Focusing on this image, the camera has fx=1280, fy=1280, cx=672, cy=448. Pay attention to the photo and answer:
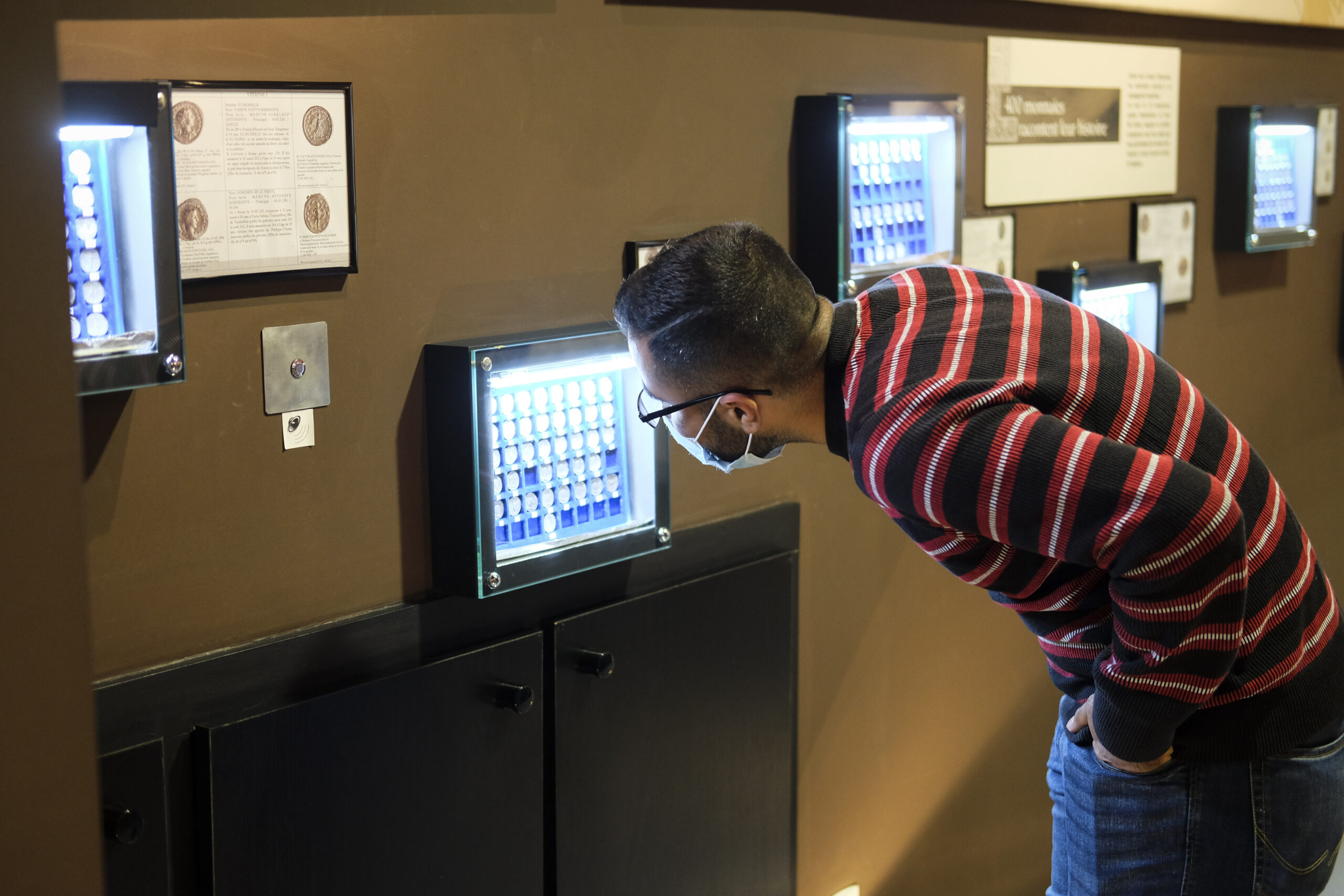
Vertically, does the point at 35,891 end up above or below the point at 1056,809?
above

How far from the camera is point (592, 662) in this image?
187cm

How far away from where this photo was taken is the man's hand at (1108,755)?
148 cm

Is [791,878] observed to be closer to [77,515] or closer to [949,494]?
[949,494]

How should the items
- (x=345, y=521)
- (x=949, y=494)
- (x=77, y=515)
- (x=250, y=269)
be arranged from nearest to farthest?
(x=77, y=515) → (x=949, y=494) → (x=250, y=269) → (x=345, y=521)

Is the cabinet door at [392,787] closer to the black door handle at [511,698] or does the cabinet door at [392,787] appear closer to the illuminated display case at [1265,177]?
the black door handle at [511,698]

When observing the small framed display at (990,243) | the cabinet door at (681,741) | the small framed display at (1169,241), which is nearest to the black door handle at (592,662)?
the cabinet door at (681,741)

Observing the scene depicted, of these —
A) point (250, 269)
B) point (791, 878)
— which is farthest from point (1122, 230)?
point (250, 269)

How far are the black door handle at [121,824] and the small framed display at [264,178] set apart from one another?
586 millimetres

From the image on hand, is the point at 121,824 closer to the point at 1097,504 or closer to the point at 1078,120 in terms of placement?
the point at 1097,504

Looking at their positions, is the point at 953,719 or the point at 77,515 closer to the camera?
the point at 77,515

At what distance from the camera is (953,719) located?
275cm

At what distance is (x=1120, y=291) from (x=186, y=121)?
6.75 feet

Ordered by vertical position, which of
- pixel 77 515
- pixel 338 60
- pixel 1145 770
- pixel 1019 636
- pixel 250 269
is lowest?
pixel 1019 636

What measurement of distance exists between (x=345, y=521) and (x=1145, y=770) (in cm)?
102
